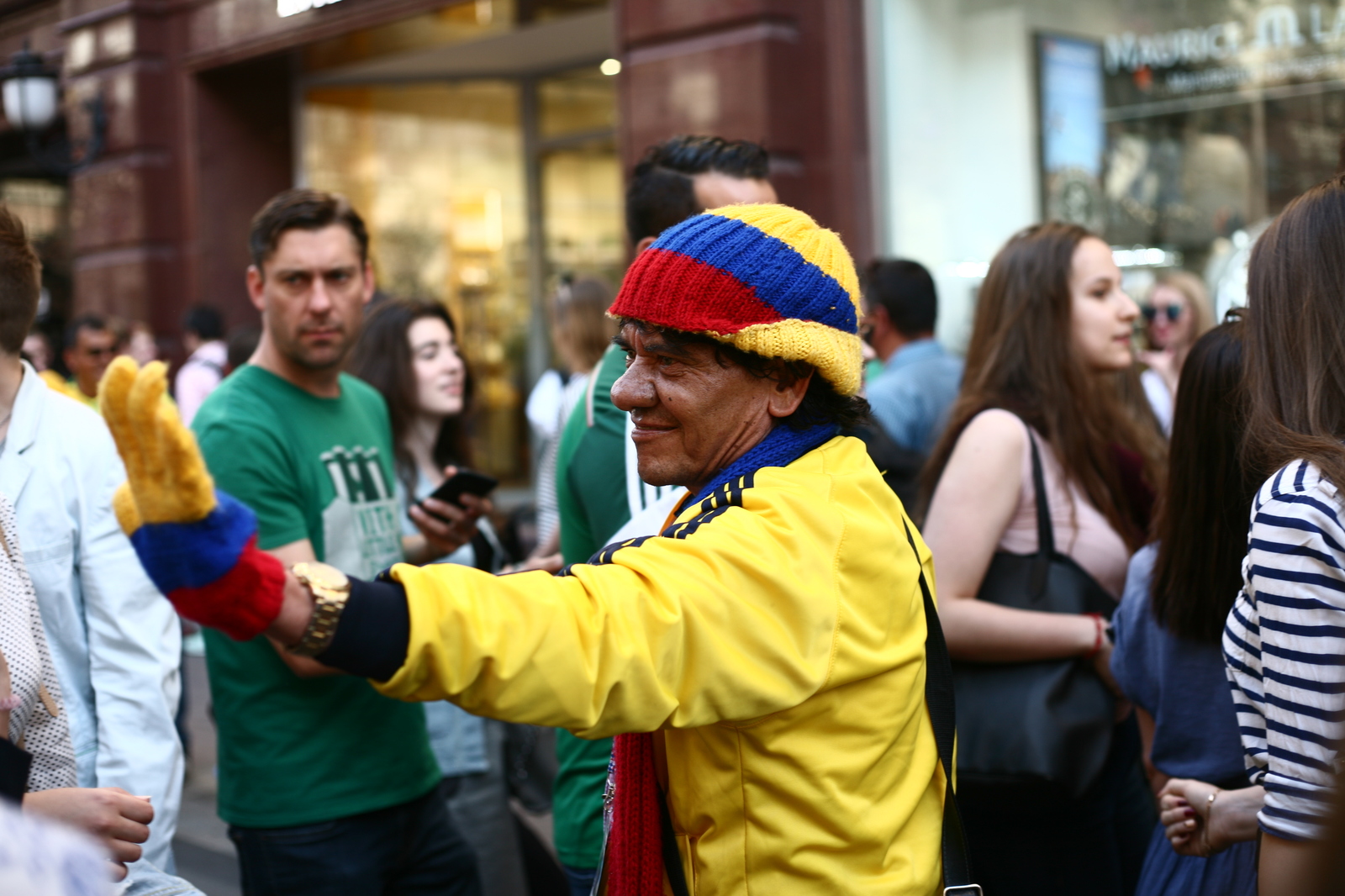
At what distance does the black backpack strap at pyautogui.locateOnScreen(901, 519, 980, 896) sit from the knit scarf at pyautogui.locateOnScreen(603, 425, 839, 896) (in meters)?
0.27

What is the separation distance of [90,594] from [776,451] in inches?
64.5

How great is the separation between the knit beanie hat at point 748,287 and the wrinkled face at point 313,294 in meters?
1.54

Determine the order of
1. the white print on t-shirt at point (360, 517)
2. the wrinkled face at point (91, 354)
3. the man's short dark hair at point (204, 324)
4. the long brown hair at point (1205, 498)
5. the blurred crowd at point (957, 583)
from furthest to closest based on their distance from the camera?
1. the man's short dark hair at point (204, 324)
2. the wrinkled face at point (91, 354)
3. the white print on t-shirt at point (360, 517)
4. the long brown hair at point (1205, 498)
5. the blurred crowd at point (957, 583)

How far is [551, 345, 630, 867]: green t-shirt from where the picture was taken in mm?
2754

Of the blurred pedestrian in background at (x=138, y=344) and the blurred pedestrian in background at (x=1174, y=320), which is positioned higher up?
the blurred pedestrian in background at (x=138, y=344)

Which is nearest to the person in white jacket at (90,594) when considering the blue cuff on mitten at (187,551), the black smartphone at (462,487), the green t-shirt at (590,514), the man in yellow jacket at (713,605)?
the black smartphone at (462,487)

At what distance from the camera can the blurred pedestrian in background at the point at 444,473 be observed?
12.8ft

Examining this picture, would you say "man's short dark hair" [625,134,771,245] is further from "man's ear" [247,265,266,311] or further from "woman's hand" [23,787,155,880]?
"woman's hand" [23,787,155,880]

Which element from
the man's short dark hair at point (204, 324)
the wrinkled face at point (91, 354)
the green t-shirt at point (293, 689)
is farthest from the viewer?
the man's short dark hair at point (204, 324)

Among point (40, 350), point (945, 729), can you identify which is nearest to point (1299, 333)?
point (945, 729)

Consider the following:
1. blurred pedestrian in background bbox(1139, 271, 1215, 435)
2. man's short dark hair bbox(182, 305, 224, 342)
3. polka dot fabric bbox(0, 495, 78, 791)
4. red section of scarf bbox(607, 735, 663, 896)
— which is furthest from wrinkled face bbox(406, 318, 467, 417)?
man's short dark hair bbox(182, 305, 224, 342)

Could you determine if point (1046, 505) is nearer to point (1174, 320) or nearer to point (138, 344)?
point (1174, 320)

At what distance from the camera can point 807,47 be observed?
6.95 m

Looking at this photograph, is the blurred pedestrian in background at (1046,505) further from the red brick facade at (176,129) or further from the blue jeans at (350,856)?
the red brick facade at (176,129)
